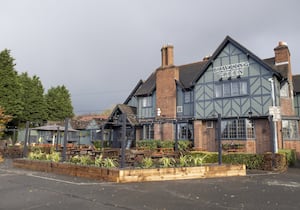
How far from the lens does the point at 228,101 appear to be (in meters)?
20.6

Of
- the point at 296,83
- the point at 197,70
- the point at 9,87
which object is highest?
the point at 197,70

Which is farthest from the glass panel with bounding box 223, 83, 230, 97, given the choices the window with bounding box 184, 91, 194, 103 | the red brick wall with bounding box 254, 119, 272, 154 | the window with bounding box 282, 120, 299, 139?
the window with bounding box 282, 120, 299, 139

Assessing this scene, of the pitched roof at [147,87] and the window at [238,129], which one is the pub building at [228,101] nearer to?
the window at [238,129]

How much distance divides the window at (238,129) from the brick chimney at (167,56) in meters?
8.09

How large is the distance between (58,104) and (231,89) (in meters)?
33.8

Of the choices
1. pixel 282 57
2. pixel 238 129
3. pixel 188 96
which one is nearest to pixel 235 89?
pixel 238 129

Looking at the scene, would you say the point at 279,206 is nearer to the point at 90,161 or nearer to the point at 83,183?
the point at 83,183

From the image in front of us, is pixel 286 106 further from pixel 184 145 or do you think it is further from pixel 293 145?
pixel 184 145

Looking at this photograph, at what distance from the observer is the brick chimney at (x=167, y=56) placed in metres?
25.2

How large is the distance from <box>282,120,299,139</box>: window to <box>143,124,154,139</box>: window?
1139cm

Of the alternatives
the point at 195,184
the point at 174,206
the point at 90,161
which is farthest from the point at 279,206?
the point at 90,161

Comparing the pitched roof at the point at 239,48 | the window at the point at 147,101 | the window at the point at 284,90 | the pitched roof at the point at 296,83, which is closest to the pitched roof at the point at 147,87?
the window at the point at 147,101

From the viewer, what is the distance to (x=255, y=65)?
64.7 ft

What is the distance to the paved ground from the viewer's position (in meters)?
6.09
